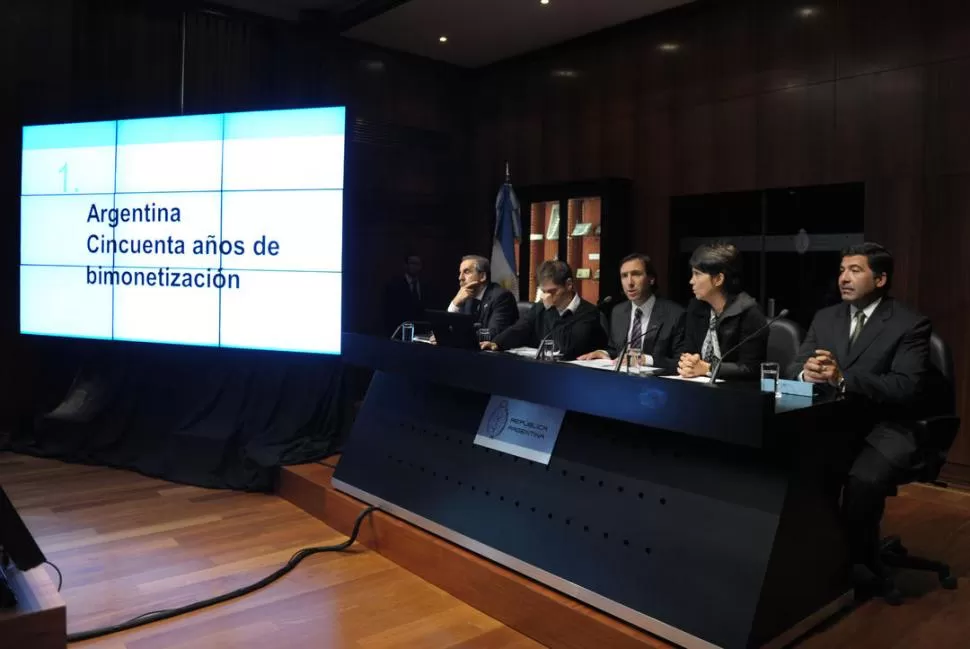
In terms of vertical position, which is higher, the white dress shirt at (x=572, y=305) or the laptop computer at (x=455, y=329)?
the white dress shirt at (x=572, y=305)

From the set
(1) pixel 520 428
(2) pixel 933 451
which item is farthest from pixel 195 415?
(2) pixel 933 451

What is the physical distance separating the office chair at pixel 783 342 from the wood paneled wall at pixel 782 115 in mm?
1966

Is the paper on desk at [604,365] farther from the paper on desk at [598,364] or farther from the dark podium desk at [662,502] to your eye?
the dark podium desk at [662,502]

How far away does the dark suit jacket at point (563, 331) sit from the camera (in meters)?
3.36

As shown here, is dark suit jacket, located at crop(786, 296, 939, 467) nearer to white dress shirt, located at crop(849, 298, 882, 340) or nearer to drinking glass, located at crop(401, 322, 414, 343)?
white dress shirt, located at crop(849, 298, 882, 340)

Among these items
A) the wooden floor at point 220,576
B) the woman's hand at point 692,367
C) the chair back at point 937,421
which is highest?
the woman's hand at point 692,367

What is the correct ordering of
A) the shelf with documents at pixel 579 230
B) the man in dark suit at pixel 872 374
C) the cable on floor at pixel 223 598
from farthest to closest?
the shelf with documents at pixel 579 230
the cable on floor at pixel 223 598
the man in dark suit at pixel 872 374

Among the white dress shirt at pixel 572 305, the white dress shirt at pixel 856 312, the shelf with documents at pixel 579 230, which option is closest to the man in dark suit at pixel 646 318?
the white dress shirt at pixel 572 305

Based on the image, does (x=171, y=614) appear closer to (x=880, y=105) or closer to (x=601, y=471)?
(x=601, y=471)

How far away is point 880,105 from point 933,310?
50.3 inches

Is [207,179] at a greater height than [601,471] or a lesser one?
greater

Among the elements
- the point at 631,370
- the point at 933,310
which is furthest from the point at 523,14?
the point at 631,370

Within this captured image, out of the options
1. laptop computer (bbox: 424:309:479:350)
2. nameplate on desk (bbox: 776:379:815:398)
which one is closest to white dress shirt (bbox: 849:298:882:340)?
nameplate on desk (bbox: 776:379:815:398)

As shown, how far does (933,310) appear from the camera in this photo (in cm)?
443
